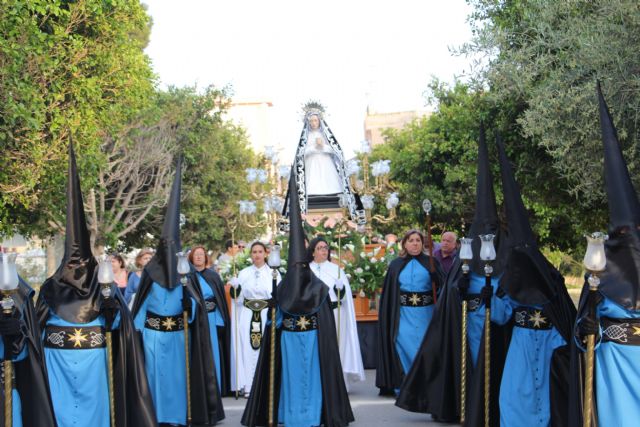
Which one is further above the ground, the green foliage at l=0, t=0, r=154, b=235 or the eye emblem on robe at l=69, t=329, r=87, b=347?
the green foliage at l=0, t=0, r=154, b=235

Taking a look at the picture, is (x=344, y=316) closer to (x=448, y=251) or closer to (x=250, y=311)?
(x=250, y=311)

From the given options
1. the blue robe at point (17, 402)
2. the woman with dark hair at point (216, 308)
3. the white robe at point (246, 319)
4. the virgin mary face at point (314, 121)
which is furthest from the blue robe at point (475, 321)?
the virgin mary face at point (314, 121)

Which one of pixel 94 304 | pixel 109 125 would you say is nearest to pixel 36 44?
pixel 109 125

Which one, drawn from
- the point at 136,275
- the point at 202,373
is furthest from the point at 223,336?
the point at 202,373

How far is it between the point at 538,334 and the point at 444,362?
2110 mm

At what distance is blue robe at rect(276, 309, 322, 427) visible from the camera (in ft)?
33.9

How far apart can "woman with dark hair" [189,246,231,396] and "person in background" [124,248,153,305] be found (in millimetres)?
633

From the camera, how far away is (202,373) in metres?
10.9

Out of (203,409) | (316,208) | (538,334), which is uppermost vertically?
(316,208)

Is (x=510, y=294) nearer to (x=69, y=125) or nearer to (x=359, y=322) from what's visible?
(x=359, y=322)

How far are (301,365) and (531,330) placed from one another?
2.68m

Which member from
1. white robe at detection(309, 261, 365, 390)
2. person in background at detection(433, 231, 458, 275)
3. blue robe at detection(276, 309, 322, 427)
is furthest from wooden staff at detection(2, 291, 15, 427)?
person in background at detection(433, 231, 458, 275)

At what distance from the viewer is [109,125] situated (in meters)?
20.6

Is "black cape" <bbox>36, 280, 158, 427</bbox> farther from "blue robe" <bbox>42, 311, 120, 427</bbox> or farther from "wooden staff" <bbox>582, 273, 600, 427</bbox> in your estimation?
"wooden staff" <bbox>582, 273, 600, 427</bbox>
